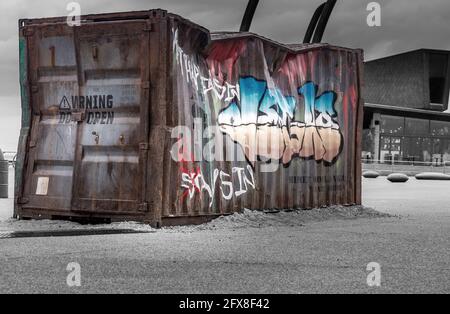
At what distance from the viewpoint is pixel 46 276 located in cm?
640

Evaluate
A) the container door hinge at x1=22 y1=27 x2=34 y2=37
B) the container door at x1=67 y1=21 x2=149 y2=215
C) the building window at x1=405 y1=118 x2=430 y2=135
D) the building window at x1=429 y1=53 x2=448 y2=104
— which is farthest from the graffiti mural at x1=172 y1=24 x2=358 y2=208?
the building window at x1=429 y1=53 x2=448 y2=104

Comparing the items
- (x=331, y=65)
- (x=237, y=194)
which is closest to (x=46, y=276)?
(x=237, y=194)

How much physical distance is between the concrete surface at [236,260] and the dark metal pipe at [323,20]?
5.69 metres

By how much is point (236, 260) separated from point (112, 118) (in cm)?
386

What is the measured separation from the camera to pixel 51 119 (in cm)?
1113

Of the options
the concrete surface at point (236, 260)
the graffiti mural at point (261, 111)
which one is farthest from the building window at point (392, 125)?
the concrete surface at point (236, 260)

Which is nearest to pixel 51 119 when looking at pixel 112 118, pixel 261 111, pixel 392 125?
pixel 112 118

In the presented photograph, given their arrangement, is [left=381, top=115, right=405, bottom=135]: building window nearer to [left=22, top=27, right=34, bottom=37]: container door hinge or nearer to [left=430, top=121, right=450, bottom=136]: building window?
[left=430, top=121, right=450, bottom=136]: building window

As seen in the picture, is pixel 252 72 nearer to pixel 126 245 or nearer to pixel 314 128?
pixel 314 128

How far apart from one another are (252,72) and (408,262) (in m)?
5.34

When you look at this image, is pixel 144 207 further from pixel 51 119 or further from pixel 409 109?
pixel 409 109

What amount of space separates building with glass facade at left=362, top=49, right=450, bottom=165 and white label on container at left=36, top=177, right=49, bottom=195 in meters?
38.1

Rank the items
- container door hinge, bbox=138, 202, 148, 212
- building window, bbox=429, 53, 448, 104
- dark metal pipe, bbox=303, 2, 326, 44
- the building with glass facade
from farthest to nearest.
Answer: building window, bbox=429, 53, 448, 104 → the building with glass facade → dark metal pipe, bbox=303, 2, 326, 44 → container door hinge, bbox=138, 202, 148, 212

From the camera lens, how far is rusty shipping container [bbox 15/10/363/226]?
10.2m
